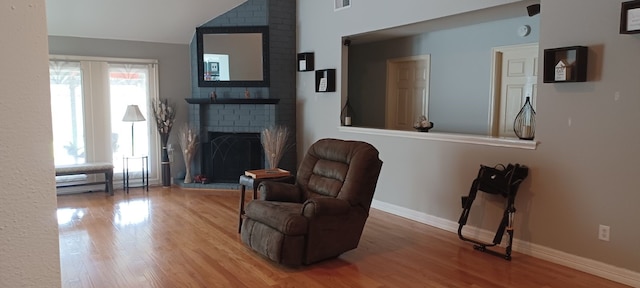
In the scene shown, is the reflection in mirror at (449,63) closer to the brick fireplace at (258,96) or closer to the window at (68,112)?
the brick fireplace at (258,96)

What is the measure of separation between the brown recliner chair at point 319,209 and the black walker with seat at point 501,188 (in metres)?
0.94

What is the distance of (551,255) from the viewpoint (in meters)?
3.70

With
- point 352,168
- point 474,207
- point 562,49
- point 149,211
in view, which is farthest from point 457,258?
point 149,211

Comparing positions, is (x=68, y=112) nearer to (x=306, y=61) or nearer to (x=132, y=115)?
(x=132, y=115)

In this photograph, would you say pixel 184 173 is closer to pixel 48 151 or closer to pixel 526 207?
pixel 526 207

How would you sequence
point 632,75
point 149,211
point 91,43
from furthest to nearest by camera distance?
point 91,43 → point 149,211 → point 632,75

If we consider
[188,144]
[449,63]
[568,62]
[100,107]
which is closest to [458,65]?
[449,63]

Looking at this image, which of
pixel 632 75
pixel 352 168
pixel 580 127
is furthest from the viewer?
pixel 352 168

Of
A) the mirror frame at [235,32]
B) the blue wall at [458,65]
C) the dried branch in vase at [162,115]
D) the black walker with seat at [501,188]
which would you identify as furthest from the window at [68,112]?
the black walker with seat at [501,188]

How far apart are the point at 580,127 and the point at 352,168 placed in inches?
71.9

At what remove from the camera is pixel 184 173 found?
724cm

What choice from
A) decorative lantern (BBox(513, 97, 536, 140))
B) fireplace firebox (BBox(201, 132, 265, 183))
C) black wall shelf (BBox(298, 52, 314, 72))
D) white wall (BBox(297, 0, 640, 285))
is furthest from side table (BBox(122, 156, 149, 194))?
decorative lantern (BBox(513, 97, 536, 140))

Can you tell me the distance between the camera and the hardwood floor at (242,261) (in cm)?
327

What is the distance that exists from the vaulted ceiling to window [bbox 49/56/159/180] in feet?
1.30
